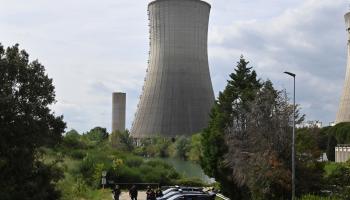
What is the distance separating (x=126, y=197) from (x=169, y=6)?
1217 inches

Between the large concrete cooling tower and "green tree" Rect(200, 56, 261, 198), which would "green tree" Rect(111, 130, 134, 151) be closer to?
the large concrete cooling tower

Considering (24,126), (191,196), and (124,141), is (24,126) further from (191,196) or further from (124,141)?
(124,141)

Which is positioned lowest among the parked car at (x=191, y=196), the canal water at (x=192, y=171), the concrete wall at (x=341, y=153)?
the canal water at (x=192, y=171)

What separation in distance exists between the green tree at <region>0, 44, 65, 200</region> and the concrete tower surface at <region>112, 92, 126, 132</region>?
2919 inches

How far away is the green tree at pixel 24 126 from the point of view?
12.8m

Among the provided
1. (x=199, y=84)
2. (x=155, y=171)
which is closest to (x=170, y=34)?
(x=199, y=84)

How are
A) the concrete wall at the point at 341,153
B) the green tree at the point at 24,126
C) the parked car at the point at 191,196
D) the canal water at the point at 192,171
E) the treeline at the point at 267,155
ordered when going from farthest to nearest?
the concrete wall at the point at 341,153
the canal water at the point at 192,171
the treeline at the point at 267,155
the parked car at the point at 191,196
the green tree at the point at 24,126

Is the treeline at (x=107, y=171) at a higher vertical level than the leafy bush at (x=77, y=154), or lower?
lower

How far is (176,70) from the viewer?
168ft

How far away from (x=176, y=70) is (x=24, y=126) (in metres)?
38.5

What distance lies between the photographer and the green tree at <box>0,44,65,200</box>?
12.8 meters

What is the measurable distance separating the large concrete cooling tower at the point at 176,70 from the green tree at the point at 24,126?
3623 cm

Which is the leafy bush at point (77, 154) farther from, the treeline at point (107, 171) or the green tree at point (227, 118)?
the green tree at point (227, 118)

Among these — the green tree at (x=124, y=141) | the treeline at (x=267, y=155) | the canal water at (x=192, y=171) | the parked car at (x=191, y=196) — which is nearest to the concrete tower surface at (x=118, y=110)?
the green tree at (x=124, y=141)
